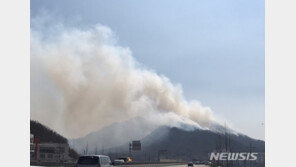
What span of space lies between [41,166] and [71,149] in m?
133

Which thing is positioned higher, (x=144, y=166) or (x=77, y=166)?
(x=77, y=166)

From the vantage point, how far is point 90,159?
37938 millimetres

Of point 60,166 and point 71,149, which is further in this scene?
point 71,149

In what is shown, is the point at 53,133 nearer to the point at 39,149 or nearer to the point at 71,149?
the point at 71,149
